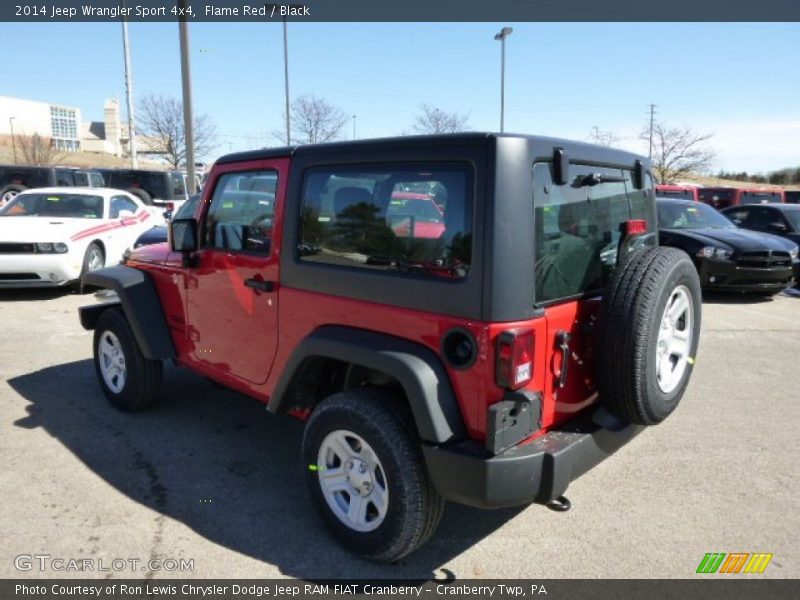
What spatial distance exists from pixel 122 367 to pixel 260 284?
1.89 m

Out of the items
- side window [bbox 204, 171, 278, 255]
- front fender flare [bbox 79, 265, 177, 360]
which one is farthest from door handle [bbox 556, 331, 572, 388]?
front fender flare [bbox 79, 265, 177, 360]

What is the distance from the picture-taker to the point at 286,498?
3.35m

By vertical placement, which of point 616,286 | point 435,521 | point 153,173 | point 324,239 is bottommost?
point 435,521

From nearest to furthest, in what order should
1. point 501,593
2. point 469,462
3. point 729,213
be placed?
1. point 469,462
2. point 501,593
3. point 729,213

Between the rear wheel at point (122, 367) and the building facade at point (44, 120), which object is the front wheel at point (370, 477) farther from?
the building facade at point (44, 120)

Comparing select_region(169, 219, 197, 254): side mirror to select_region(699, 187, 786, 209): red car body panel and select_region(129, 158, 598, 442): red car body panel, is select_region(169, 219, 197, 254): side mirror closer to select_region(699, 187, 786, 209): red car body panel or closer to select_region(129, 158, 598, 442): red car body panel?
select_region(129, 158, 598, 442): red car body panel

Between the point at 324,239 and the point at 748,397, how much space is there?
157 inches

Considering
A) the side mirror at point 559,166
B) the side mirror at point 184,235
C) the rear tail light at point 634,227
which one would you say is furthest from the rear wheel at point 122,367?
the rear tail light at point 634,227

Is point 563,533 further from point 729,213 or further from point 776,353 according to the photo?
point 729,213

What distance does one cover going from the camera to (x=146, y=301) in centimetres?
418

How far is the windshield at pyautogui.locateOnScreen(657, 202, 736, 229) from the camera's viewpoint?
9969 mm

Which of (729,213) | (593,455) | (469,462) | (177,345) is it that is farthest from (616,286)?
(729,213)

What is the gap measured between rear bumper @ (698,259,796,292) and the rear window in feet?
21.9

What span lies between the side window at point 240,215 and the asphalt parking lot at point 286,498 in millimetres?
1379
